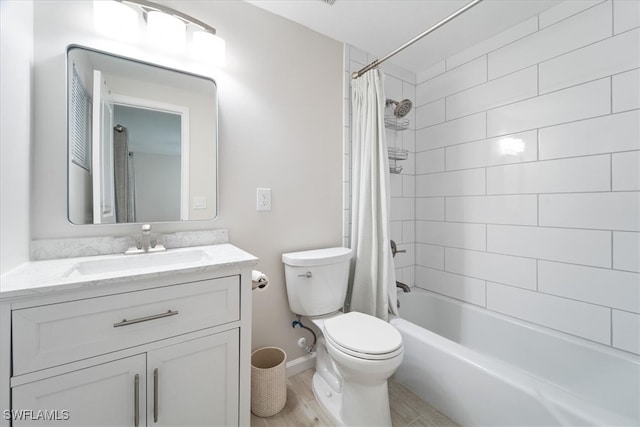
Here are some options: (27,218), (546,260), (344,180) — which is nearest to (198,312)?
(27,218)

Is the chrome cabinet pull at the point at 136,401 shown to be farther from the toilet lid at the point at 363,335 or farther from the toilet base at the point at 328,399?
the toilet base at the point at 328,399

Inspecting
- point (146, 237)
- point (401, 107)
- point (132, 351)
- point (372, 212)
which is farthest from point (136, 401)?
point (401, 107)

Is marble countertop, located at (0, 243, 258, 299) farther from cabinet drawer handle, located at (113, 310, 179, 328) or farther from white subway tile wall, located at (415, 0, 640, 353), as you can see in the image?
white subway tile wall, located at (415, 0, 640, 353)

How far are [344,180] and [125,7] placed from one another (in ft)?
4.53

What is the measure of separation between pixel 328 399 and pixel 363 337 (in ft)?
1.60

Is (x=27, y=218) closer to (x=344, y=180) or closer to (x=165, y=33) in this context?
(x=165, y=33)

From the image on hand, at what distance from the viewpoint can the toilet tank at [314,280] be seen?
1396 mm

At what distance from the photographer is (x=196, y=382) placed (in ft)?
2.95

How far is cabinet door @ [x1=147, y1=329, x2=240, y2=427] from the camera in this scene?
0.83 meters

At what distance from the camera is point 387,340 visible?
1104 millimetres

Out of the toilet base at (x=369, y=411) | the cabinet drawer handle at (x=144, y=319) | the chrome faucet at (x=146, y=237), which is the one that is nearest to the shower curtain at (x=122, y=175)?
the chrome faucet at (x=146, y=237)

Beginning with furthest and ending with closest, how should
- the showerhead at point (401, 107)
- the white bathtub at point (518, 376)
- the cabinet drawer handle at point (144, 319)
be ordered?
the showerhead at point (401, 107), the white bathtub at point (518, 376), the cabinet drawer handle at point (144, 319)

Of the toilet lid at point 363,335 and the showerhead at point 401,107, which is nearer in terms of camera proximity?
the toilet lid at point 363,335

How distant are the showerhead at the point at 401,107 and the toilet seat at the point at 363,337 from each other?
57.0 inches
